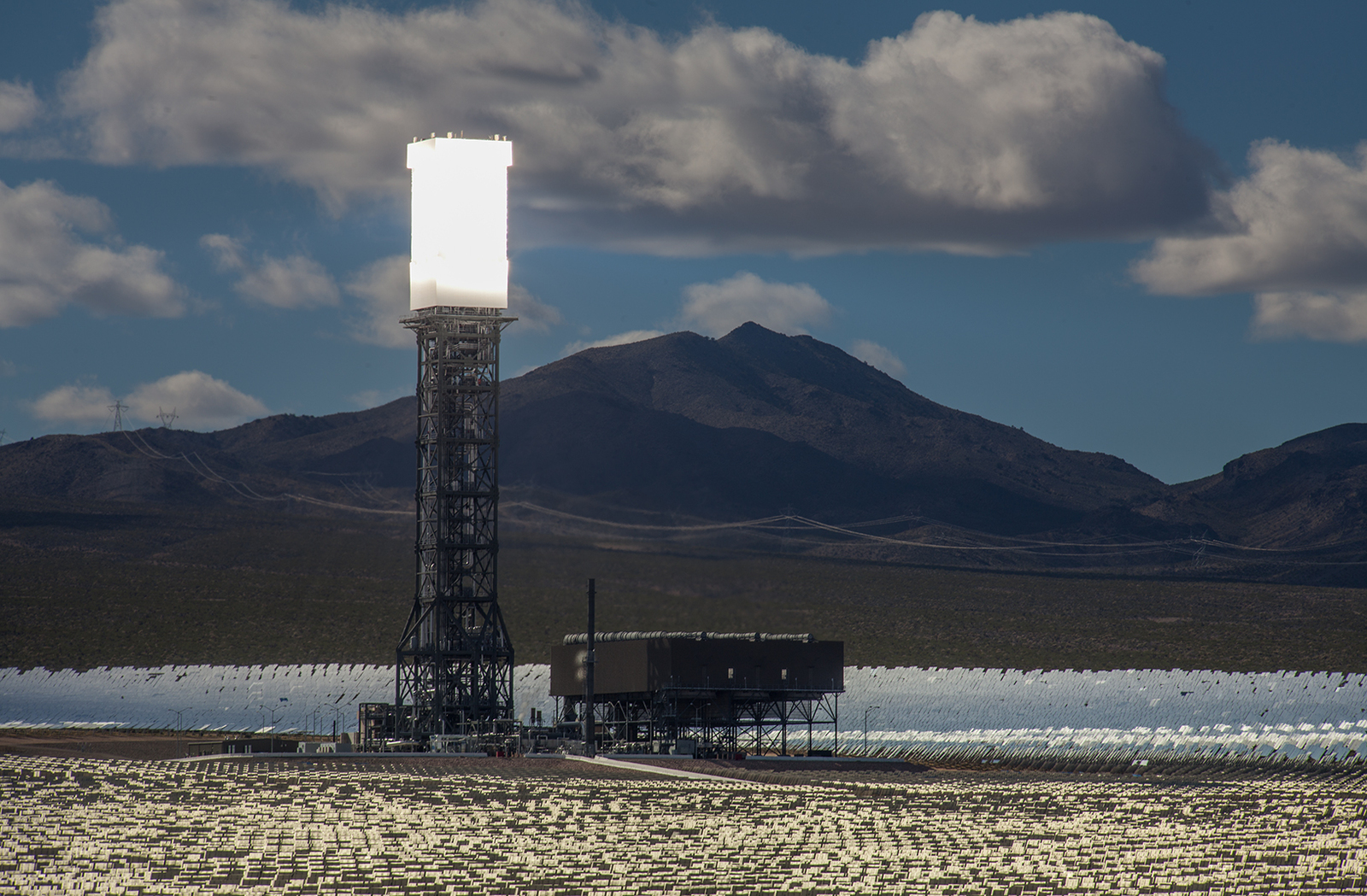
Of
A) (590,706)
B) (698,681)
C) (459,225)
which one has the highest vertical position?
(459,225)

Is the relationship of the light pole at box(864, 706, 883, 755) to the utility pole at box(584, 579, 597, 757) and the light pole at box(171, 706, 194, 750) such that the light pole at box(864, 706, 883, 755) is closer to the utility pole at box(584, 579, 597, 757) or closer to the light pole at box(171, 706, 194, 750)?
the utility pole at box(584, 579, 597, 757)

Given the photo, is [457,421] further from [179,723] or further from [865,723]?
[179,723]

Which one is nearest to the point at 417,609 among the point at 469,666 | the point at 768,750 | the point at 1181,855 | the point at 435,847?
the point at 469,666

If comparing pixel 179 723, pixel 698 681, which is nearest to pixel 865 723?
pixel 698 681

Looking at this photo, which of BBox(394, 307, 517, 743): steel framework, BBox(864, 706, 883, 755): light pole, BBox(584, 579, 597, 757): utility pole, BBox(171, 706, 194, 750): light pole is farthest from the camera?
BBox(171, 706, 194, 750): light pole

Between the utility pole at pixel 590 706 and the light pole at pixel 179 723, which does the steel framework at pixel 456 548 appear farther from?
the light pole at pixel 179 723

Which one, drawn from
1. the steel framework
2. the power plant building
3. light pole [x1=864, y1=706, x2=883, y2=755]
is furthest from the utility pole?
light pole [x1=864, y1=706, x2=883, y2=755]

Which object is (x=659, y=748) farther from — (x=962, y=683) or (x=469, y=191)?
(x=469, y=191)
